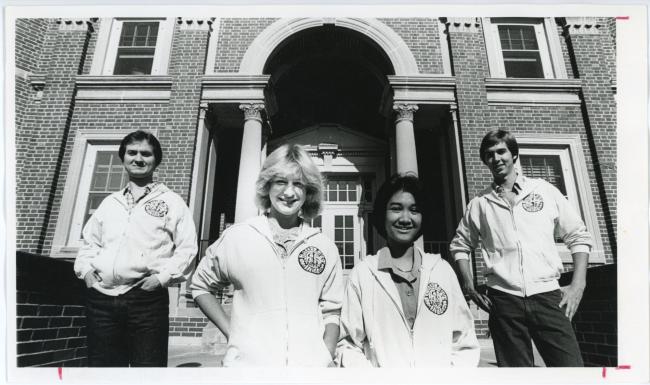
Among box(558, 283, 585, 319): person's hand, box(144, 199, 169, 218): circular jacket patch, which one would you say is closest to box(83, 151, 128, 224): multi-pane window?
box(144, 199, 169, 218): circular jacket patch

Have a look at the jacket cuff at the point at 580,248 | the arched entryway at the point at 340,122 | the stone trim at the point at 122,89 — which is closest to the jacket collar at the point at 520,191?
the jacket cuff at the point at 580,248

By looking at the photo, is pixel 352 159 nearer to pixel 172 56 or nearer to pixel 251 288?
pixel 172 56

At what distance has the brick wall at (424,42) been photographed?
4.96m

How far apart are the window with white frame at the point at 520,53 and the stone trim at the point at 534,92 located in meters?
0.21

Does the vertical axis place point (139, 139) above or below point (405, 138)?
below

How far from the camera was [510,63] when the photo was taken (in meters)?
4.88

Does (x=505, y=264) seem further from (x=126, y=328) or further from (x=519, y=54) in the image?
(x=519, y=54)

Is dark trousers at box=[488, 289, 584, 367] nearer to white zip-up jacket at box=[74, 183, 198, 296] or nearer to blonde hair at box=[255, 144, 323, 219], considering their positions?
blonde hair at box=[255, 144, 323, 219]

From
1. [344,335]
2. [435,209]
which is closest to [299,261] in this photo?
[344,335]

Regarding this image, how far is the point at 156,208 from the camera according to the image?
2.08m

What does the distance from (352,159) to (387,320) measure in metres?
4.69

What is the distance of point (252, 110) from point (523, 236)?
12.4 ft

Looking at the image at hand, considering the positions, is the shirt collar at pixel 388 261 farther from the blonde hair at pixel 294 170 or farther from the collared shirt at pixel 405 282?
the blonde hair at pixel 294 170

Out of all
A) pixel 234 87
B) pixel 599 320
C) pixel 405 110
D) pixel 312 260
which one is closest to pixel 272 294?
pixel 312 260
